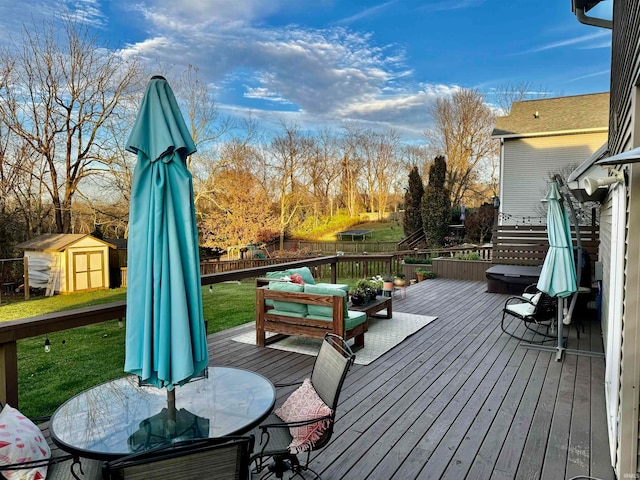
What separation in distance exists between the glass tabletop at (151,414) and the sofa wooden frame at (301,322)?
2.14 metres

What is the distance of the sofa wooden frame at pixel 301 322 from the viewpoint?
4512 millimetres

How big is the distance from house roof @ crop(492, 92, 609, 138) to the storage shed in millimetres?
13409

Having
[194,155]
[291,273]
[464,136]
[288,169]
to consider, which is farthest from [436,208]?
[291,273]

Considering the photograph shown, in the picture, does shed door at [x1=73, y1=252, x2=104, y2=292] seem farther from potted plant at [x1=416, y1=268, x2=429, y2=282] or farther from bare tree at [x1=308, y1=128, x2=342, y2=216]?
bare tree at [x1=308, y1=128, x2=342, y2=216]

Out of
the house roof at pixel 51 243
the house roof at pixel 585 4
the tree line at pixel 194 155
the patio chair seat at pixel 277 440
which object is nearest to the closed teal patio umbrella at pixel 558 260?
the house roof at pixel 585 4

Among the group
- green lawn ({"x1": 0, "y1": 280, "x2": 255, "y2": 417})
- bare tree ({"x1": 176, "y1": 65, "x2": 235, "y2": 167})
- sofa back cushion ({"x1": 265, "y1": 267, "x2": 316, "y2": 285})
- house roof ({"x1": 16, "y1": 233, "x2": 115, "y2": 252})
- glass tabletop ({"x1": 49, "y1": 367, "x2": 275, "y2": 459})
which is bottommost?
green lawn ({"x1": 0, "y1": 280, "x2": 255, "y2": 417})

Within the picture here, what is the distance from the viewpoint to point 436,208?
19.2 m

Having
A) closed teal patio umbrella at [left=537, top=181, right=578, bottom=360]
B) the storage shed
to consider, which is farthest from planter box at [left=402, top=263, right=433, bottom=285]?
the storage shed

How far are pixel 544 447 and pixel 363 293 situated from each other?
10.9ft

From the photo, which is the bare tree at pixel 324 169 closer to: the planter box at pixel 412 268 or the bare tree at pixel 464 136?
the bare tree at pixel 464 136

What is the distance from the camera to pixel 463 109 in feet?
74.3

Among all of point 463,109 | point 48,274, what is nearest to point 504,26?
point 463,109

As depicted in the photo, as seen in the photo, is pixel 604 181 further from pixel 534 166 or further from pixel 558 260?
pixel 534 166

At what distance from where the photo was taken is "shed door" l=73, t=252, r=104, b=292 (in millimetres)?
11812
